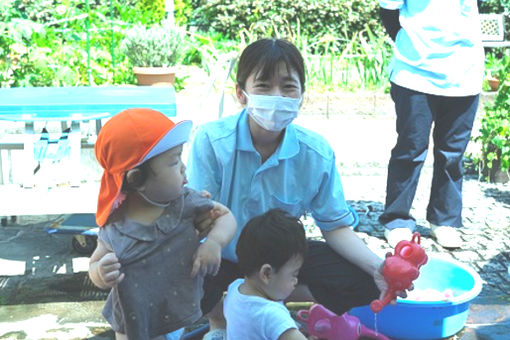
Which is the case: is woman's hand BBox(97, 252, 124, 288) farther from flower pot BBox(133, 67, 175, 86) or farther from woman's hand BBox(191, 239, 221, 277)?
flower pot BBox(133, 67, 175, 86)

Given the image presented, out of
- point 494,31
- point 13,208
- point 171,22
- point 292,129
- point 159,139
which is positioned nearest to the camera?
point 159,139

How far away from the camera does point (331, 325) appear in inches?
108

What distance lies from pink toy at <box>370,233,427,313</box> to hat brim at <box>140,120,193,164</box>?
2.75 ft

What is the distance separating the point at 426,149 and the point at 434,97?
1.01ft

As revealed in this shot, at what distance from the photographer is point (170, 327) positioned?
7.66 ft

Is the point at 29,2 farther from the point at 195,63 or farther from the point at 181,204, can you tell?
the point at 181,204

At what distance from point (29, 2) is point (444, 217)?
22.7 ft

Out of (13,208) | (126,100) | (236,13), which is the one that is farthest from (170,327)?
(236,13)

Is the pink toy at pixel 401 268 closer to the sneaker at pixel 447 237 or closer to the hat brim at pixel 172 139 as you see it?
the hat brim at pixel 172 139

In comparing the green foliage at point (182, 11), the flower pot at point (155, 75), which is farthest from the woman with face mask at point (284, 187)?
the green foliage at point (182, 11)

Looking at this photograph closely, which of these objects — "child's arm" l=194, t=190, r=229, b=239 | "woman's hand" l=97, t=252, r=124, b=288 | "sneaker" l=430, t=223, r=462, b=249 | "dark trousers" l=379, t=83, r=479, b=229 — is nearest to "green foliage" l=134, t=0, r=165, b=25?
"dark trousers" l=379, t=83, r=479, b=229

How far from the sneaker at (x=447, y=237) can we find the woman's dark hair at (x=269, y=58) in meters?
1.93

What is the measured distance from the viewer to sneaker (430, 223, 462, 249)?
13.5 ft

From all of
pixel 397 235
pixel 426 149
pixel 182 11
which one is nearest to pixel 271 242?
pixel 397 235
